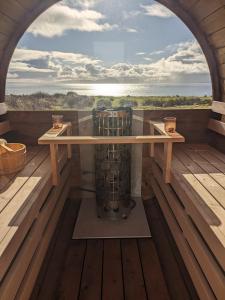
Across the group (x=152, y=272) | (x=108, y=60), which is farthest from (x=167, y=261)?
(x=108, y=60)

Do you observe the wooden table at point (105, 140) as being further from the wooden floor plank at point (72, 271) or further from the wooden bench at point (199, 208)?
the wooden floor plank at point (72, 271)

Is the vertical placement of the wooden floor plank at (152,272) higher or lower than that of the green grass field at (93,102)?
lower

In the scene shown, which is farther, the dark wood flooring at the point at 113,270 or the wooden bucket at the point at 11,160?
the wooden bucket at the point at 11,160

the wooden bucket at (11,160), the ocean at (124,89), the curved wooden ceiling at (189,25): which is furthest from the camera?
the ocean at (124,89)

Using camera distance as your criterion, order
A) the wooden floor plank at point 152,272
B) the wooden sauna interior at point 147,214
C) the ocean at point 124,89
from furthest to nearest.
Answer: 1. the ocean at point 124,89
2. the wooden floor plank at point 152,272
3. the wooden sauna interior at point 147,214

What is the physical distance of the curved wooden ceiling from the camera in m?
3.00

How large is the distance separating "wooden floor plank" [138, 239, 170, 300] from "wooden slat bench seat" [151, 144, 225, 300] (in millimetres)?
352

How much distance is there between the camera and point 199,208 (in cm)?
206

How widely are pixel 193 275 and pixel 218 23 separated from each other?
8.97 feet

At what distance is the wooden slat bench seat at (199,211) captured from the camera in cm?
172

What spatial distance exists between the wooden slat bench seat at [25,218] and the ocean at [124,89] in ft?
3.19

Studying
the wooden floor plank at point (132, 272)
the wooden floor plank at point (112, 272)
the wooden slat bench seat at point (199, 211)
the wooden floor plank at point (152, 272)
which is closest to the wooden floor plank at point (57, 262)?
the wooden floor plank at point (112, 272)

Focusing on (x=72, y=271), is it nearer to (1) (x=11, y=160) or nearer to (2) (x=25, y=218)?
(2) (x=25, y=218)

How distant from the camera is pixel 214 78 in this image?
11.7 feet
